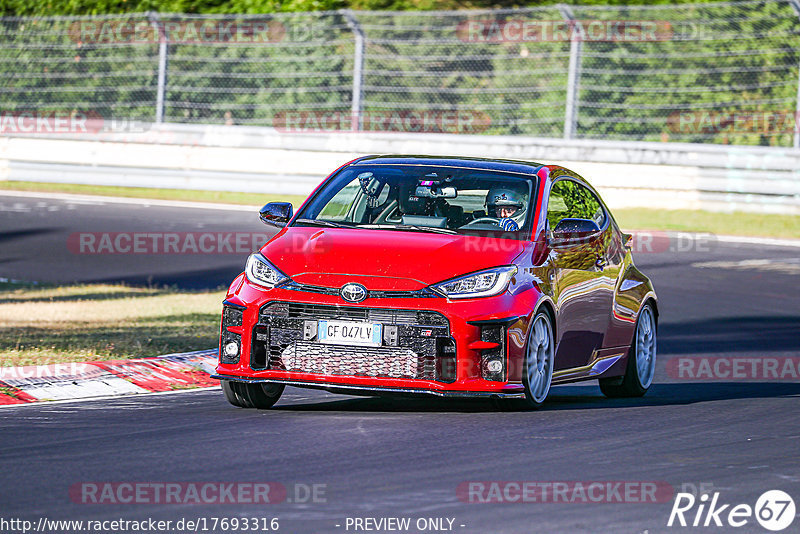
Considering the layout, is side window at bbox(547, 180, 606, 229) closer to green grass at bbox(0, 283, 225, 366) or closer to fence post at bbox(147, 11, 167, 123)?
green grass at bbox(0, 283, 225, 366)

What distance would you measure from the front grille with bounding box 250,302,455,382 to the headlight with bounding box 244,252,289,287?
227 mm

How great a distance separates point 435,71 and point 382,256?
1781cm

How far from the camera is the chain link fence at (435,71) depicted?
990 inches

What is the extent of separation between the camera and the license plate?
29.0 feet

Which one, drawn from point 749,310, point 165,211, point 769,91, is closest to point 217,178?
point 165,211

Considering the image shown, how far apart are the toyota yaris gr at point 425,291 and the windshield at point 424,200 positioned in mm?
11

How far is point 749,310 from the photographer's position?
16.0 metres

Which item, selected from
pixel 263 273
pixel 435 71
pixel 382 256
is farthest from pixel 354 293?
pixel 435 71

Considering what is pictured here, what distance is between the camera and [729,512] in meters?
6.82

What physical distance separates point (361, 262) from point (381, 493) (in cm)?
235

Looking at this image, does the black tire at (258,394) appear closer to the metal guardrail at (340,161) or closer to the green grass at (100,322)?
the green grass at (100,322)

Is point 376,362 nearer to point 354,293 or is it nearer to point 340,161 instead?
point 354,293

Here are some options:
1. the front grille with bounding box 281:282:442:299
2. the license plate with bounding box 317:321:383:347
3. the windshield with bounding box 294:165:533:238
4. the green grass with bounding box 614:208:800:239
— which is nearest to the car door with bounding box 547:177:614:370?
the windshield with bounding box 294:165:533:238

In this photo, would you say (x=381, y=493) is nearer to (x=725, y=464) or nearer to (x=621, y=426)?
(x=725, y=464)
